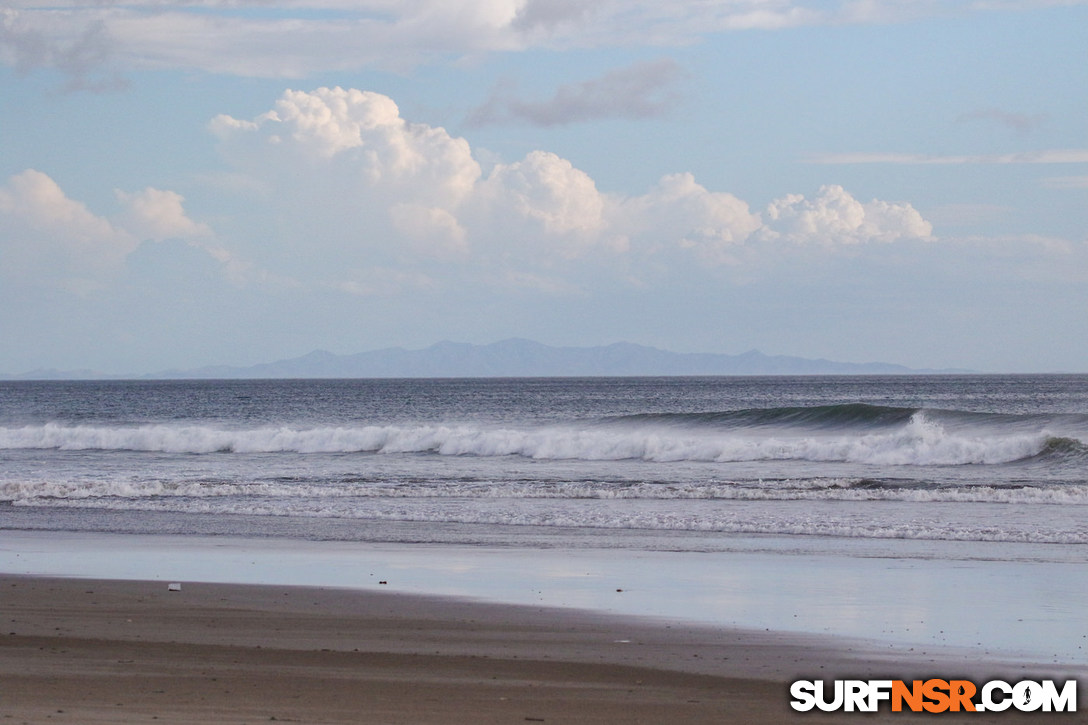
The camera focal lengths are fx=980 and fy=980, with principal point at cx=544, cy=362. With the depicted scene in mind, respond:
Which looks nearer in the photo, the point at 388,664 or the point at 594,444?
the point at 388,664

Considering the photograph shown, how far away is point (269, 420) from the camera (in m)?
63.8

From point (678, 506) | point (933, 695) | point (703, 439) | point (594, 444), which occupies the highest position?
point (703, 439)

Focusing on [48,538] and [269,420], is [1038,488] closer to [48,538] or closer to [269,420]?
[48,538]

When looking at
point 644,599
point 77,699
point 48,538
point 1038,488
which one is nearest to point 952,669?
point 644,599

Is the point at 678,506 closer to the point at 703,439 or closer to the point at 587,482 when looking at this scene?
the point at 587,482

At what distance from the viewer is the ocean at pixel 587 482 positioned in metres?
17.4

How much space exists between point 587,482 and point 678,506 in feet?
17.7

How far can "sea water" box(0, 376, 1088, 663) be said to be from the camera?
11461 millimetres

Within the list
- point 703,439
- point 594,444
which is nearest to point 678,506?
point 594,444

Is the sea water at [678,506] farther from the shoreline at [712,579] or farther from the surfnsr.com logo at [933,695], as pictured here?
the surfnsr.com logo at [933,695]

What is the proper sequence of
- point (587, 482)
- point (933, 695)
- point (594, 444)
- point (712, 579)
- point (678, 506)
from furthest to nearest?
point (594, 444), point (587, 482), point (678, 506), point (712, 579), point (933, 695)

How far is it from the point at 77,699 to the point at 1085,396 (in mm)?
93912

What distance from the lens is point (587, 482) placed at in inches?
1000

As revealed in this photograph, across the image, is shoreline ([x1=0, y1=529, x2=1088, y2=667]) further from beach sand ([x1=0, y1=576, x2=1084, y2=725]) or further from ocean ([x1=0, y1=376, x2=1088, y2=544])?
ocean ([x1=0, y1=376, x2=1088, y2=544])
